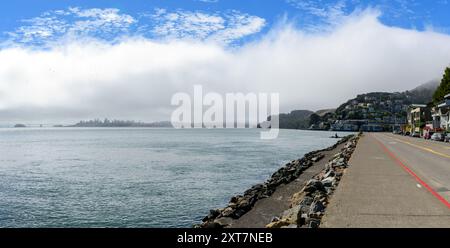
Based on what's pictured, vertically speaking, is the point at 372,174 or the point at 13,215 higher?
the point at 372,174

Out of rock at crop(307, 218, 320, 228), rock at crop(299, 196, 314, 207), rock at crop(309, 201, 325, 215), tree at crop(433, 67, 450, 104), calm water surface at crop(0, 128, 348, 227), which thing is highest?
tree at crop(433, 67, 450, 104)

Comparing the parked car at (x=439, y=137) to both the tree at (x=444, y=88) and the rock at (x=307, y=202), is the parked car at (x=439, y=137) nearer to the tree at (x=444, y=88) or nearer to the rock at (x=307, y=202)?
the tree at (x=444, y=88)

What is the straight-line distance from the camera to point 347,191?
13516 millimetres

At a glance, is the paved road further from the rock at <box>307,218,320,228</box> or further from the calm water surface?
the calm water surface

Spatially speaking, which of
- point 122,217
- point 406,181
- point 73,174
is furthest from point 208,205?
point 73,174

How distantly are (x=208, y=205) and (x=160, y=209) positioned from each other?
2.43 meters

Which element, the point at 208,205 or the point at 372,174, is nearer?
the point at 372,174

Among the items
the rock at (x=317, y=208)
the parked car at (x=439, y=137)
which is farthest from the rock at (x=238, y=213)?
the parked car at (x=439, y=137)

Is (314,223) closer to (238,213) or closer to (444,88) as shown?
(238,213)

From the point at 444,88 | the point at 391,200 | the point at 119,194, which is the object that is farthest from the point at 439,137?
the point at 391,200

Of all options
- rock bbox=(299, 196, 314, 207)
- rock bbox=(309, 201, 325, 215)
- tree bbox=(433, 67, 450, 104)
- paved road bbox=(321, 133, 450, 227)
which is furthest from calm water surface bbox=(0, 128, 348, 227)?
tree bbox=(433, 67, 450, 104)

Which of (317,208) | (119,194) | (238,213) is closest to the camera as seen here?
(317,208)
